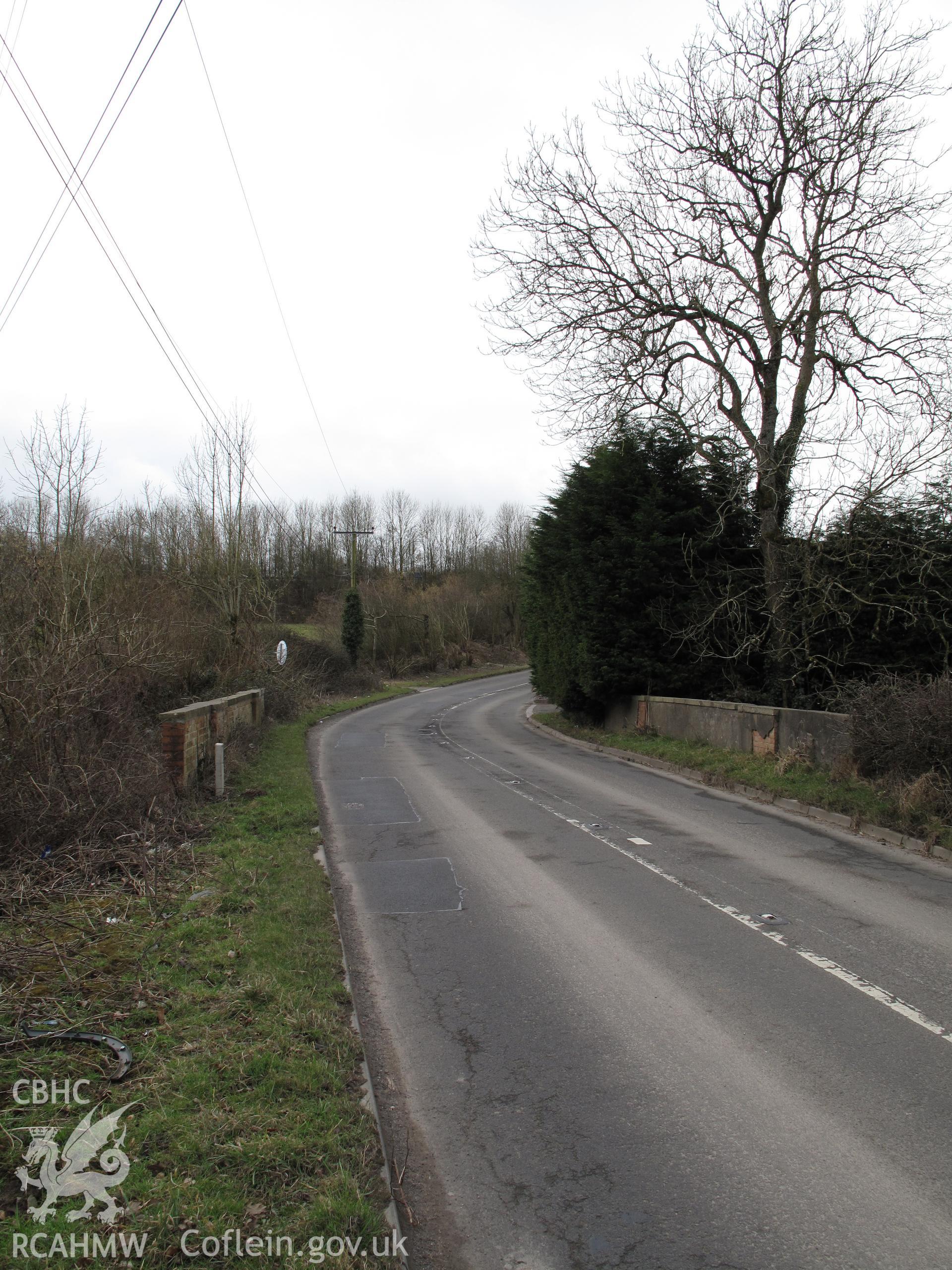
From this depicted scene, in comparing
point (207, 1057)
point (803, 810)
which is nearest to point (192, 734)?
point (207, 1057)

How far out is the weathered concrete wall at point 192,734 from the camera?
419 inches

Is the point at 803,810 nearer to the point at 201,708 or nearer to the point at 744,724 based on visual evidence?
the point at 744,724

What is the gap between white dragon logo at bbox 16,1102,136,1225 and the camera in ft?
9.56

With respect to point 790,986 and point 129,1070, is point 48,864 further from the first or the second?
point 790,986

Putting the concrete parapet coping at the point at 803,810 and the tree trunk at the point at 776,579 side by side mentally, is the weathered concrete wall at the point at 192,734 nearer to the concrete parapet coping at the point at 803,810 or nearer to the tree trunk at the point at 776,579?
the concrete parapet coping at the point at 803,810

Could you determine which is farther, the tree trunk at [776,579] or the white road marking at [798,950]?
the tree trunk at [776,579]

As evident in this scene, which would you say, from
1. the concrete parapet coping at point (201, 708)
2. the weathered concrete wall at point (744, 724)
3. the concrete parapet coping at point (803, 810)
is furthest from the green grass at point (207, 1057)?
the weathered concrete wall at point (744, 724)

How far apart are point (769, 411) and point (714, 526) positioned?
2855 millimetres

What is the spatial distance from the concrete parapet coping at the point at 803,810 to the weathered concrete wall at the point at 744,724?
20.7 inches

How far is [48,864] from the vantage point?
677 centimetres

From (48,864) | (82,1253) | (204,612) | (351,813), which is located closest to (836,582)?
(351,813)

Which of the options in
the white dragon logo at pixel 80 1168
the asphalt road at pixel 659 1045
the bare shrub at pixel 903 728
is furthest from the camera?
the bare shrub at pixel 903 728

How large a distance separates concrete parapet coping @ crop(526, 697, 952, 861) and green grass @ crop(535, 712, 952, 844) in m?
0.06

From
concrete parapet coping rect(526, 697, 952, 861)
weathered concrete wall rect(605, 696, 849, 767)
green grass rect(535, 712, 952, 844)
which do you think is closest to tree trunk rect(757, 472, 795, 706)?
weathered concrete wall rect(605, 696, 849, 767)
